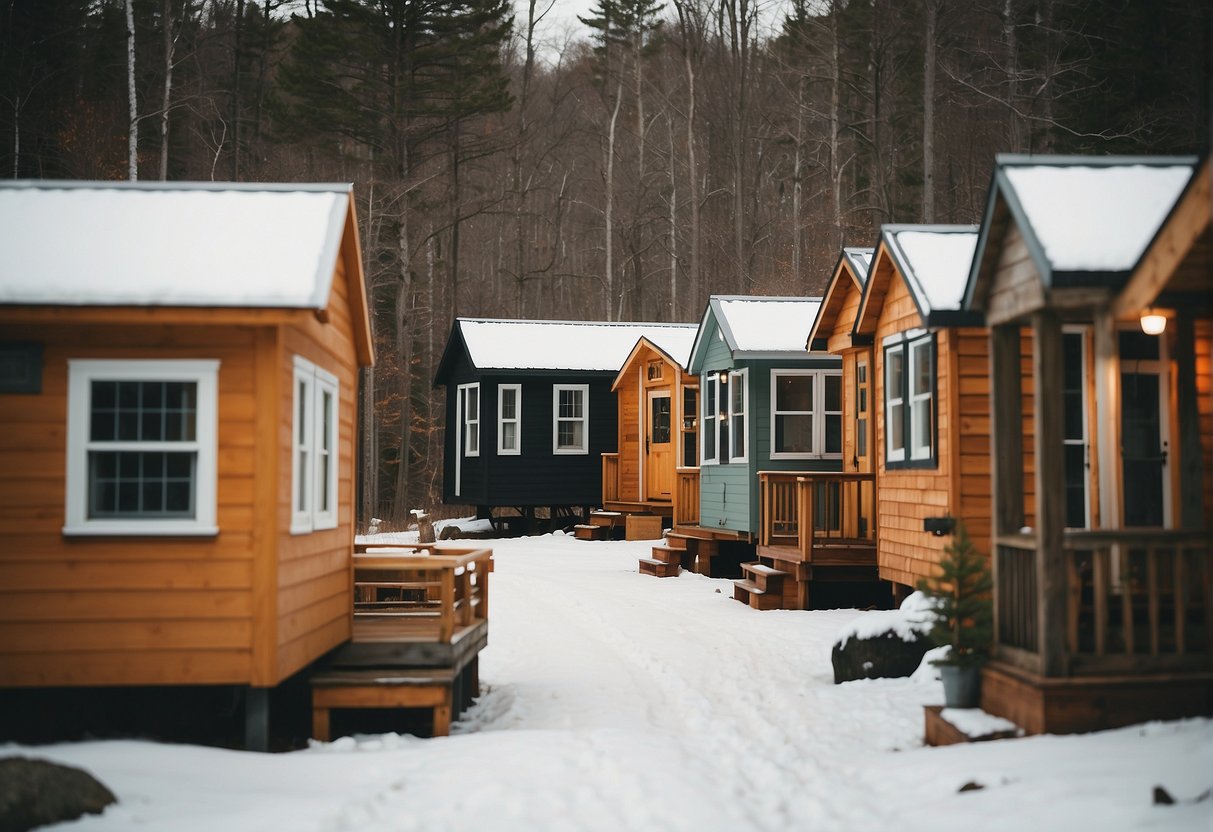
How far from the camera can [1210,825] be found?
5.46 metres

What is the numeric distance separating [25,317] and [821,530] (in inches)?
506

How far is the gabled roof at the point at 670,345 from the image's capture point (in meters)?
24.6

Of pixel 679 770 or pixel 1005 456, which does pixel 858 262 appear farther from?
pixel 679 770

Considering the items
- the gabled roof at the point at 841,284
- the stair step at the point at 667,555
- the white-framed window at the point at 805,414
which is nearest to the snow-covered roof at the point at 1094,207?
the gabled roof at the point at 841,284

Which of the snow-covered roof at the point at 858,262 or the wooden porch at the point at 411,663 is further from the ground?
the snow-covered roof at the point at 858,262

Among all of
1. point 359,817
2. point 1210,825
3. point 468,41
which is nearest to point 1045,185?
point 1210,825

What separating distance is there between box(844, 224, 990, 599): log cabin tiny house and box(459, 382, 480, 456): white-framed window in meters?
14.7

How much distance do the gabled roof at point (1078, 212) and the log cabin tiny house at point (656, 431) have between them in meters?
14.3

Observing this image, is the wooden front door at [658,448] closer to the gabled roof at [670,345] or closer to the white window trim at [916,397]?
the gabled roof at [670,345]

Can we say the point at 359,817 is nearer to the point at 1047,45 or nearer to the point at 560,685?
the point at 560,685

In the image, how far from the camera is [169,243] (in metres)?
8.68

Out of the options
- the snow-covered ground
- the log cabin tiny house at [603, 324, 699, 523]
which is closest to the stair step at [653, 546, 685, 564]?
the log cabin tiny house at [603, 324, 699, 523]

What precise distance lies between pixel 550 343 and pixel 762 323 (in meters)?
10.8

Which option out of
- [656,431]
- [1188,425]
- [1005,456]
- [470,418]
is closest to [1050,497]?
[1005,456]
